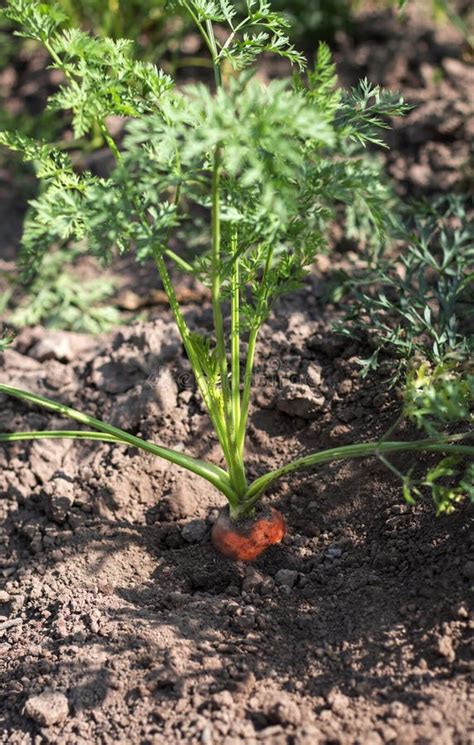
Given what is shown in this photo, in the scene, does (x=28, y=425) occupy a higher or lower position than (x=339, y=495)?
higher

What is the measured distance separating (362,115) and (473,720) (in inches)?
55.3

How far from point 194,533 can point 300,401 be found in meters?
0.53

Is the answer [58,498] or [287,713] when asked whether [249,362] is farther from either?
[287,713]

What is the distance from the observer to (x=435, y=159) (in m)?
3.49

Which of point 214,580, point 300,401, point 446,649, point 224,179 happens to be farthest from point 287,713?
point 224,179

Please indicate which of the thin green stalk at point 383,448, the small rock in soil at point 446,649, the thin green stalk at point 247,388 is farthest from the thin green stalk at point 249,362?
the small rock in soil at point 446,649

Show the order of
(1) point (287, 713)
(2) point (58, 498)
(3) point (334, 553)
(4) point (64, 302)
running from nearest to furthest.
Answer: (1) point (287, 713) < (3) point (334, 553) < (2) point (58, 498) < (4) point (64, 302)

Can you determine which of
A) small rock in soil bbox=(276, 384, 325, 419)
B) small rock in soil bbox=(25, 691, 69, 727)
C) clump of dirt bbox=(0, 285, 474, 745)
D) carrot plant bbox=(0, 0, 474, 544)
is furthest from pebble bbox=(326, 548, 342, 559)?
small rock in soil bbox=(25, 691, 69, 727)

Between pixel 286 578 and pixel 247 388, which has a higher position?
pixel 247 388

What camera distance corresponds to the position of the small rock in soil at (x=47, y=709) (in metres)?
1.90

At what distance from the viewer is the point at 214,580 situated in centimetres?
227

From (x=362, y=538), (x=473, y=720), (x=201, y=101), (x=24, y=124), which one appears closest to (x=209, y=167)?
(x=201, y=101)

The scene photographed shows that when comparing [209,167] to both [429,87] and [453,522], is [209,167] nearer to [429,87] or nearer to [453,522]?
[453,522]

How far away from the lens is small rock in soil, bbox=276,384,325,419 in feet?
8.36
